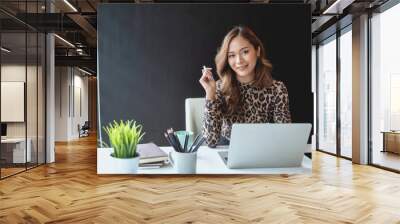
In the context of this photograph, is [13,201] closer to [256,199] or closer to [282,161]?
[256,199]

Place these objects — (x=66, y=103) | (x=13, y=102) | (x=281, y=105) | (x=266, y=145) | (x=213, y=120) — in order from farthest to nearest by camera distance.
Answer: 1. (x=66, y=103)
2. (x=13, y=102)
3. (x=281, y=105)
4. (x=213, y=120)
5. (x=266, y=145)

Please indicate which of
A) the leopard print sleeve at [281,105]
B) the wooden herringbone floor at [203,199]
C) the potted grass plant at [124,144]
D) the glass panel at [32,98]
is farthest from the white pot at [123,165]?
Answer: the glass panel at [32,98]

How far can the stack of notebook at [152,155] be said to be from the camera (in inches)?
128

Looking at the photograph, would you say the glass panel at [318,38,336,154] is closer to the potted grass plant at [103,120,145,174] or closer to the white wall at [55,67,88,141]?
the potted grass plant at [103,120,145,174]

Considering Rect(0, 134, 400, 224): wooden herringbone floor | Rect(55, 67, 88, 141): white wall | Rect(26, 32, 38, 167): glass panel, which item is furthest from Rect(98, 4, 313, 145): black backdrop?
Rect(55, 67, 88, 141): white wall

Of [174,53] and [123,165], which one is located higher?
[174,53]

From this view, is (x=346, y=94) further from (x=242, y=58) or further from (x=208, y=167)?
(x=208, y=167)

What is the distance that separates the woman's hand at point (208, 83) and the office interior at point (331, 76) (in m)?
3.30

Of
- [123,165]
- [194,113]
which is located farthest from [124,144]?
[194,113]

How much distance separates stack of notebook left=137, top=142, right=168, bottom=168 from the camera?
→ 3.26m

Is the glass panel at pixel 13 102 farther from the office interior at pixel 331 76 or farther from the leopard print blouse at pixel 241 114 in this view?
the leopard print blouse at pixel 241 114

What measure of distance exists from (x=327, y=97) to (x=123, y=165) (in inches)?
293

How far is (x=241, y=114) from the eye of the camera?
321cm

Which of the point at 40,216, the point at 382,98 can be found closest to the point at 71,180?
the point at 40,216
